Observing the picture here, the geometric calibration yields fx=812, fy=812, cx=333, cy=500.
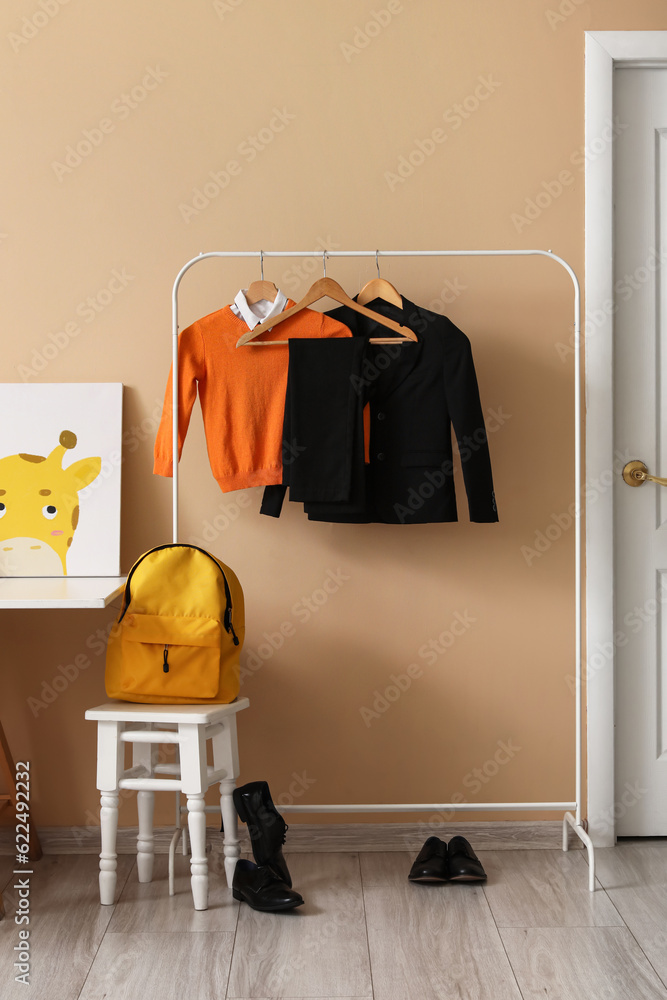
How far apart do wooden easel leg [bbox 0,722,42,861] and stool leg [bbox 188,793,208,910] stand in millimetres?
583

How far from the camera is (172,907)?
6.52 feet

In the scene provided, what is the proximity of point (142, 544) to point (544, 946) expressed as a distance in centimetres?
145

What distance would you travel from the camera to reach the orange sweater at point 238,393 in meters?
2.15

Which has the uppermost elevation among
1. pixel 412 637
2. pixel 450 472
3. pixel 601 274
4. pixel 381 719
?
pixel 601 274

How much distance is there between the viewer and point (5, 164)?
7.60 ft

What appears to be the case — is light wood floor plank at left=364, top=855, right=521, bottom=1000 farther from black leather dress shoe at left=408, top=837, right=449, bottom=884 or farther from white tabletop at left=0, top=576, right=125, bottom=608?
white tabletop at left=0, top=576, right=125, bottom=608

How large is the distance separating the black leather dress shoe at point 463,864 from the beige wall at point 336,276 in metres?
0.18

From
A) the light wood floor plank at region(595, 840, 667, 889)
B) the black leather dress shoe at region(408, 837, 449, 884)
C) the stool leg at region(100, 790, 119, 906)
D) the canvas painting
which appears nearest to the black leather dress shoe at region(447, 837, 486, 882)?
the black leather dress shoe at region(408, 837, 449, 884)

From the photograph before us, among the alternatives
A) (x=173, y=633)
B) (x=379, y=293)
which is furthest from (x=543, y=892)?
(x=379, y=293)

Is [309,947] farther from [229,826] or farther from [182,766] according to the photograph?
[182,766]

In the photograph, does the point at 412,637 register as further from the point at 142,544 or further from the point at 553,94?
the point at 553,94

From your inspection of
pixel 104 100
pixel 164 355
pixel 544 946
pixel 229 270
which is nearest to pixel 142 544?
pixel 164 355

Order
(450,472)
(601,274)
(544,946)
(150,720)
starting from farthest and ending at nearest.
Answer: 1. (601,274)
2. (450,472)
3. (150,720)
4. (544,946)

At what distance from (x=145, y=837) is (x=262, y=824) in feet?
1.08
